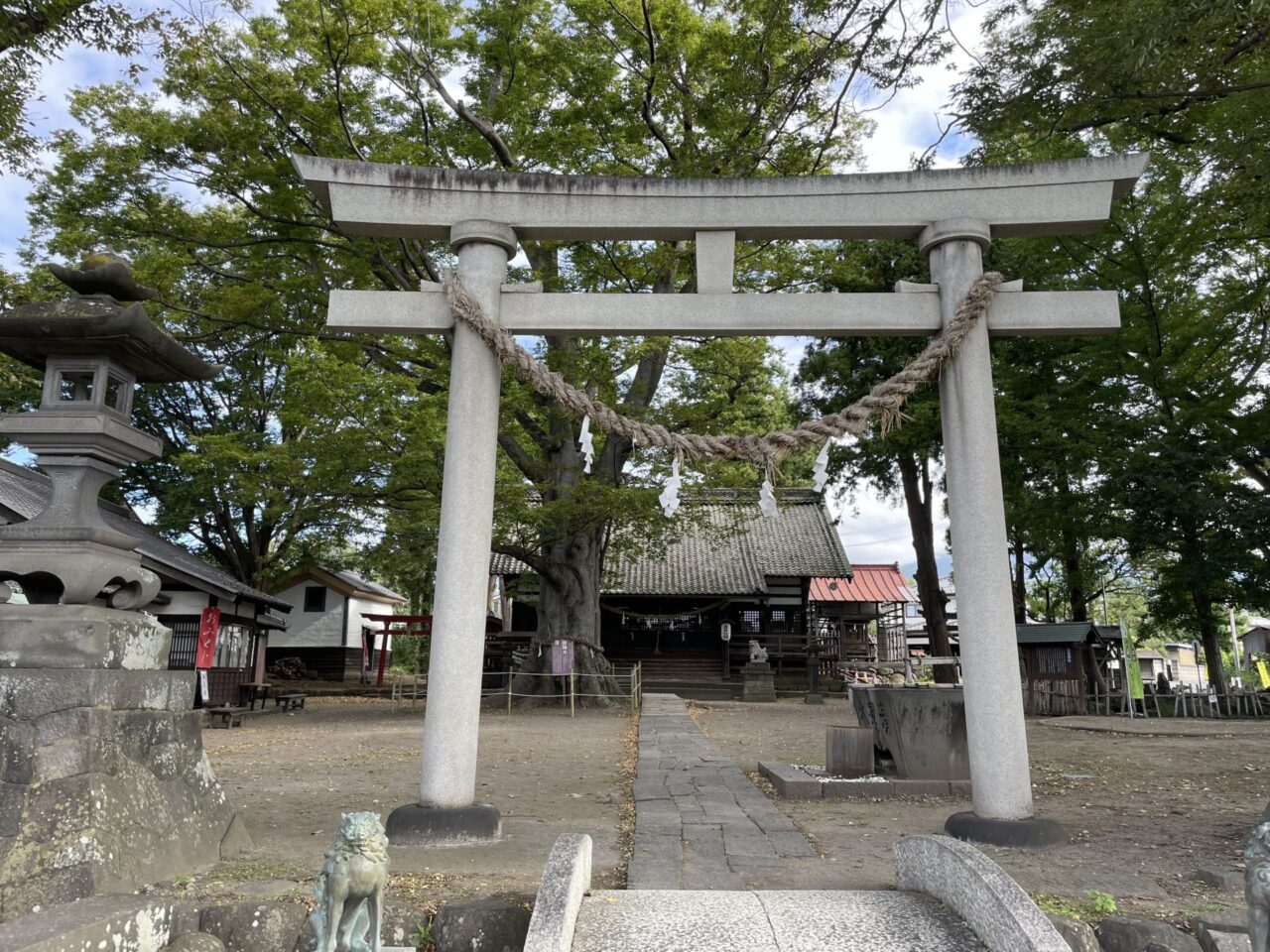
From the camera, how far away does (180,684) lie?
5.17m

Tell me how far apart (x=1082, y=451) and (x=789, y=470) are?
14768 mm

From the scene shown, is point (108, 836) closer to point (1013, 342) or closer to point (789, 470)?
point (1013, 342)

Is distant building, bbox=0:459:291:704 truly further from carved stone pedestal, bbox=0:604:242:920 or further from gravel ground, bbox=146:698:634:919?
carved stone pedestal, bbox=0:604:242:920

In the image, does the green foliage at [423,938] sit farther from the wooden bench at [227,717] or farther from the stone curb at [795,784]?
the wooden bench at [227,717]

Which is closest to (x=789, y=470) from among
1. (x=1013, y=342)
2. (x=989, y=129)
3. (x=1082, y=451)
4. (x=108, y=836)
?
(x=1013, y=342)

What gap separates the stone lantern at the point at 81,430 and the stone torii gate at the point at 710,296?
1321 mm

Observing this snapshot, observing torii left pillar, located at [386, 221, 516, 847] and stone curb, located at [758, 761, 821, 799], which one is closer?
torii left pillar, located at [386, 221, 516, 847]

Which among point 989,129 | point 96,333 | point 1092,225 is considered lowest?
point 96,333

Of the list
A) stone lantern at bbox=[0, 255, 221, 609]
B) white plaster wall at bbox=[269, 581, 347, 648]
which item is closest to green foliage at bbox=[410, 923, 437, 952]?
stone lantern at bbox=[0, 255, 221, 609]

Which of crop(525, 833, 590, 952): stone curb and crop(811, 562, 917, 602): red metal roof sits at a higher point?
crop(811, 562, 917, 602): red metal roof

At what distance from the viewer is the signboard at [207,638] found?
18156mm

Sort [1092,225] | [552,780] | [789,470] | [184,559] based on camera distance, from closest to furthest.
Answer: [1092,225] → [552,780] → [184,559] → [789,470]

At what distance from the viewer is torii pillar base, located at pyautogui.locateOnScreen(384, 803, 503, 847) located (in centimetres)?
521

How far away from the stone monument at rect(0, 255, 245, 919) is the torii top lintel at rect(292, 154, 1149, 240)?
1828mm
